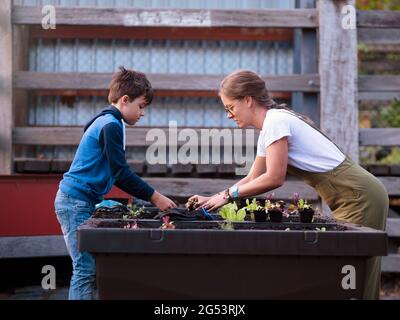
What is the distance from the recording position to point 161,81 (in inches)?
273

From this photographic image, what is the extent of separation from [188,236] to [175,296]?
0.26 metres

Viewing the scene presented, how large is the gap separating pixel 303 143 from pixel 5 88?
162 inches

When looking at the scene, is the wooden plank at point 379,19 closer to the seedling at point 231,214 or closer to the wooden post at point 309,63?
the wooden post at point 309,63

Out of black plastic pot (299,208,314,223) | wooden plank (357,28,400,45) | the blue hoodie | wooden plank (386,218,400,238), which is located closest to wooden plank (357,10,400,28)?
wooden plank (357,28,400,45)

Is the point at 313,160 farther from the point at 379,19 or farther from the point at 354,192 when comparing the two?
the point at 379,19

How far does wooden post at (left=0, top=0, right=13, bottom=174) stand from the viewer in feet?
22.1

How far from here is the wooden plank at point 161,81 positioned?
6.87 meters

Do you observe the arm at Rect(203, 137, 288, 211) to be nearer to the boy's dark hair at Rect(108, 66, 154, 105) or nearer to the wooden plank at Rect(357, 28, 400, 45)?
the boy's dark hair at Rect(108, 66, 154, 105)

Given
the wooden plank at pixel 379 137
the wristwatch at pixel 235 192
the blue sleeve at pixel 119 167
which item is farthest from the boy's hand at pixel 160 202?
the wooden plank at pixel 379 137

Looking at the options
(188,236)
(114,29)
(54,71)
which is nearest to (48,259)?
(54,71)

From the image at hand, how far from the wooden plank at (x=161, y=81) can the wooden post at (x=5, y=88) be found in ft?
0.35

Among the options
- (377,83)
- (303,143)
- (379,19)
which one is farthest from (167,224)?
(379,19)

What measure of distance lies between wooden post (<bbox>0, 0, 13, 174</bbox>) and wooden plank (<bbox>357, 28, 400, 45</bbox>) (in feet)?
11.7
